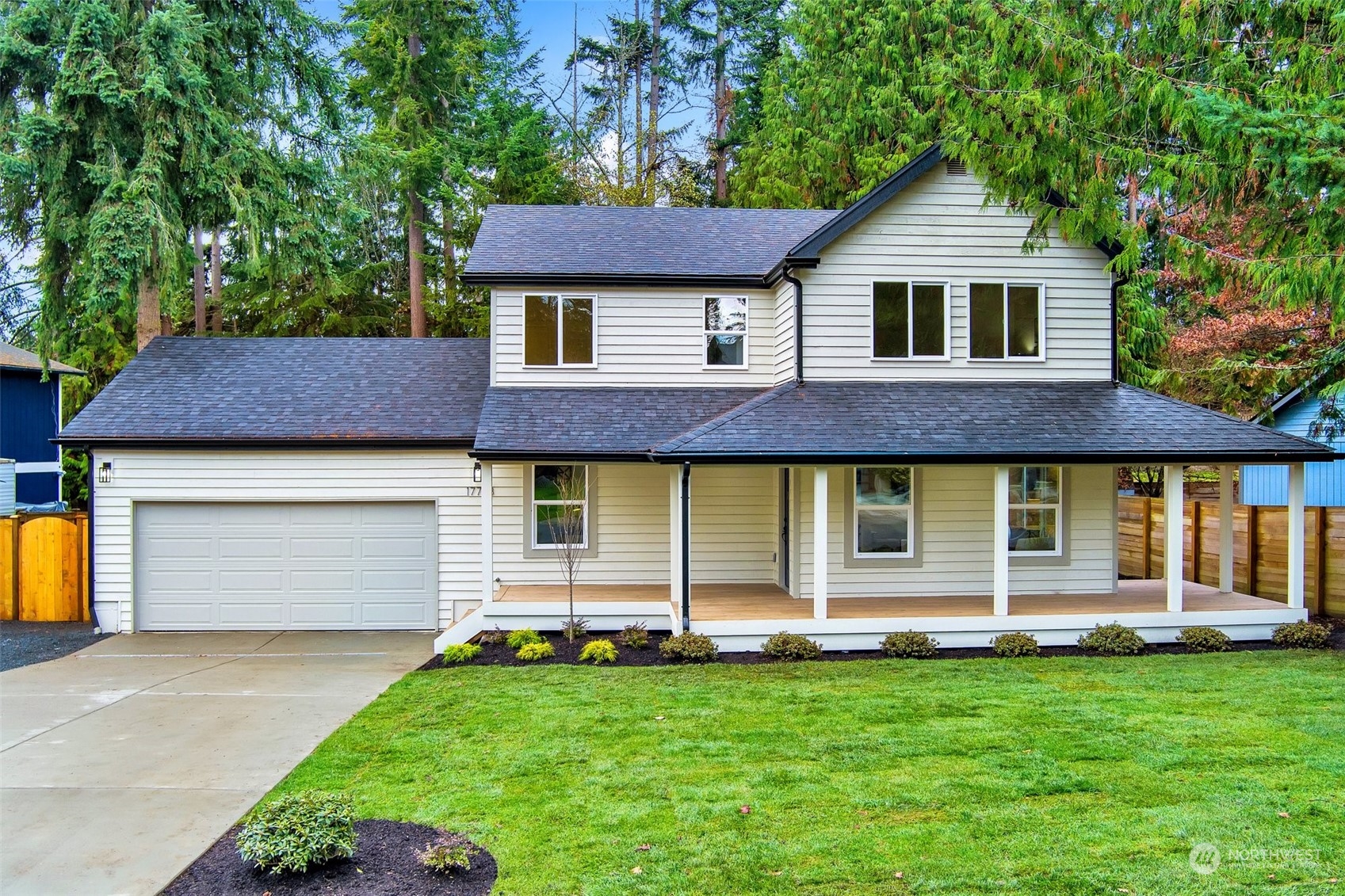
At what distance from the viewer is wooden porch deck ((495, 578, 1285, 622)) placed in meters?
10.7

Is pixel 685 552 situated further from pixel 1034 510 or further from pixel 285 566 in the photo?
pixel 285 566

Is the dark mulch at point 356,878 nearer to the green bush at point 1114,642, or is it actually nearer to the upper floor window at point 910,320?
the green bush at point 1114,642

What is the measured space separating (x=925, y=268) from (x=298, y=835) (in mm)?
10579

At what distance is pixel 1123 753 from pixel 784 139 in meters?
20.3

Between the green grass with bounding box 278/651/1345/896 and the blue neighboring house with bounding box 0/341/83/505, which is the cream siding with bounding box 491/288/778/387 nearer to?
the green grass with bounding box 278/651/1345/896

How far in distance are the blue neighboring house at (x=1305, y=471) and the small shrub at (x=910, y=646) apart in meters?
9.50

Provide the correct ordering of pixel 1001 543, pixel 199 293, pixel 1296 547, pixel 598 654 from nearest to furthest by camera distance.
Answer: pixel 598 654
pixel 1001 543
pixel 1296 547
pixel 199 293

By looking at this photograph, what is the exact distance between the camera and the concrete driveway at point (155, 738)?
16.4 ft

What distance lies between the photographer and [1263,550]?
12758 millimetres

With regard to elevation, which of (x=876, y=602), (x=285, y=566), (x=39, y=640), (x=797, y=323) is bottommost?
(x=39, y=640)

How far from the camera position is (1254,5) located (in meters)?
7.98

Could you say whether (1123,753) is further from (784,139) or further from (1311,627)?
(784,139)

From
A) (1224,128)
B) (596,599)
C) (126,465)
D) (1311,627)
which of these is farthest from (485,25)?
(1311,627)

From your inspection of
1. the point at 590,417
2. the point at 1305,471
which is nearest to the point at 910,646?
the point at 590,417
